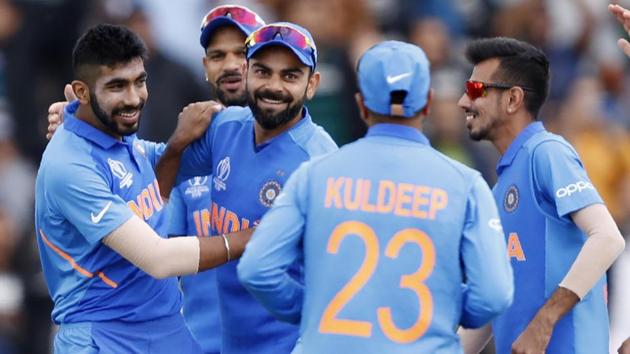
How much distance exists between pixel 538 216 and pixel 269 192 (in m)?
1.39

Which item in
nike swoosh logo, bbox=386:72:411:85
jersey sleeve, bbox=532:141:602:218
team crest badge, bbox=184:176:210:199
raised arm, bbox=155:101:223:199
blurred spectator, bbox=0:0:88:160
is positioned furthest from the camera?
blurred spectator, bbox=0:0:88:160

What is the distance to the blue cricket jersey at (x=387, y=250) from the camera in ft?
22.1

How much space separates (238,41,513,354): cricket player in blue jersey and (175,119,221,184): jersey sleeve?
1.58m

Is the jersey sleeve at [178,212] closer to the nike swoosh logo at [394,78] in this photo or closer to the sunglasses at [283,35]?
the sunglasses at [283,35]

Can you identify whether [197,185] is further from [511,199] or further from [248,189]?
[511,199]

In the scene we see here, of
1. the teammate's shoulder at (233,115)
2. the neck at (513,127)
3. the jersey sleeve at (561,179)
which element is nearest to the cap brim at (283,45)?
the teammate's shoulder at (233,115)

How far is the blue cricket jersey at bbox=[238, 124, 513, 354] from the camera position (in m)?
6.74

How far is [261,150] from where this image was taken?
26.5 feet

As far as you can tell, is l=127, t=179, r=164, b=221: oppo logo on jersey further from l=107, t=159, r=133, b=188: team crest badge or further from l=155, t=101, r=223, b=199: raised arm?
l=155, t=101, r=223, b=199: raised arm

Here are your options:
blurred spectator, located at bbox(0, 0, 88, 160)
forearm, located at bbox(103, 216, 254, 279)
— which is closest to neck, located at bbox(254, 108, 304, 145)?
forearm, located at bbox(103, 216, 254, 279)

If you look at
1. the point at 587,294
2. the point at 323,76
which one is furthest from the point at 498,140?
the point at 323,76

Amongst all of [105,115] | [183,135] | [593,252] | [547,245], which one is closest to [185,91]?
[183,135]

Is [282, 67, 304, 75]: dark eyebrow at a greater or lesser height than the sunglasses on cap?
greater

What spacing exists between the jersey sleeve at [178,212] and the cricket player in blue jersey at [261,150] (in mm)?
869
